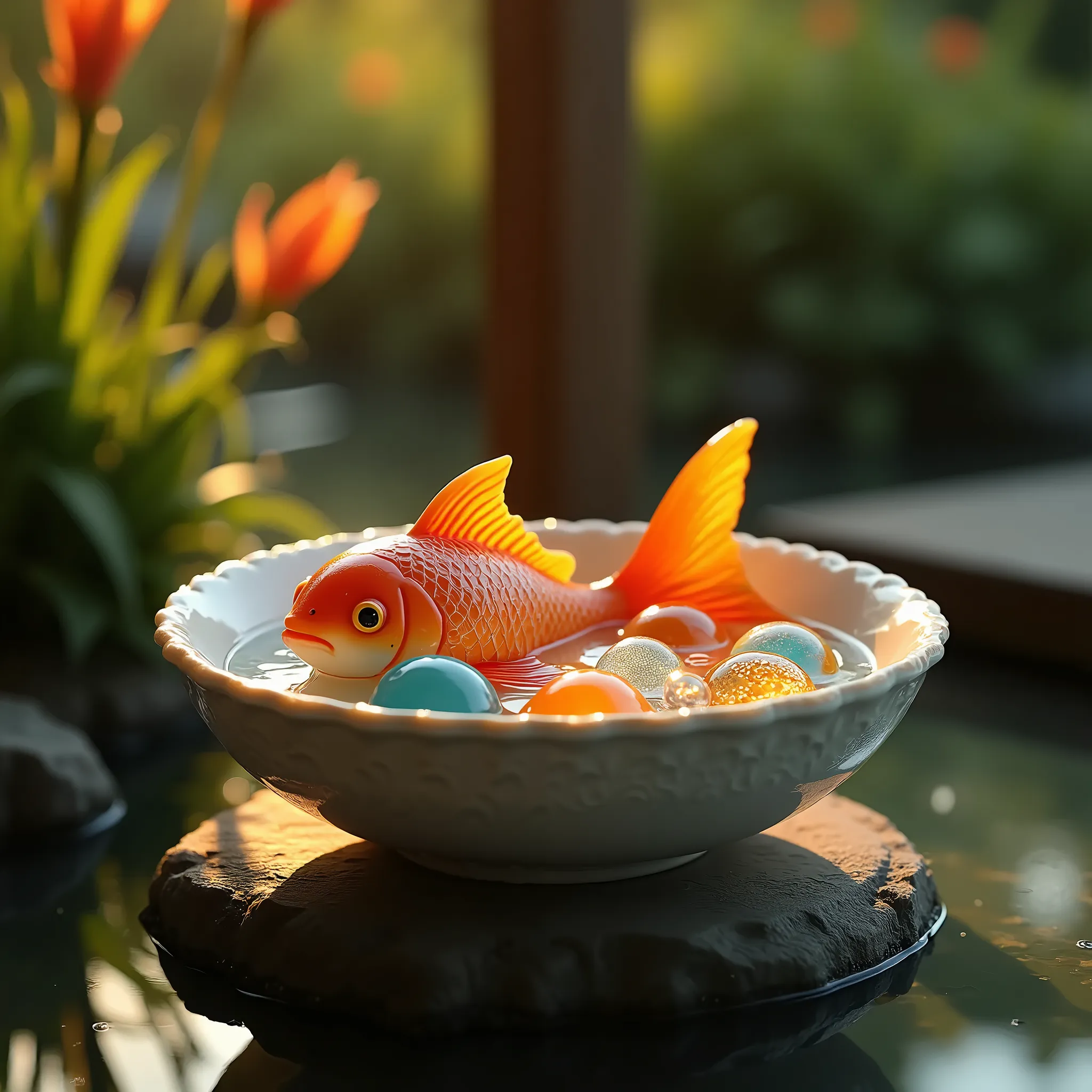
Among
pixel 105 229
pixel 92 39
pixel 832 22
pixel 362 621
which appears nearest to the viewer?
pixel 362 621

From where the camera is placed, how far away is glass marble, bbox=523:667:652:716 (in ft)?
1.91

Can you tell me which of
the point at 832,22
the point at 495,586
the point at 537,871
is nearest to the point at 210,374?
the point at 495,586

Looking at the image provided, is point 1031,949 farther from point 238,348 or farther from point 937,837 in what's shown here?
point 238,348

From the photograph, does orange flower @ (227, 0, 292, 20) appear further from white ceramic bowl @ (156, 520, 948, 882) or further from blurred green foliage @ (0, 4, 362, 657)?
white ceramic bowl @ (156, 520, 948, 882)

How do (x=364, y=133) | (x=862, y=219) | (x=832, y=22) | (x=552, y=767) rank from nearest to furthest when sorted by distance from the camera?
(x=552, y=767) < (x=862, y=219) < (x=832, y=22) < (x=364, y=133)

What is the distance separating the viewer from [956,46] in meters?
2.55

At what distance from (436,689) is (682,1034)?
0.57ft

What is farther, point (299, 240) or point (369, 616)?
point (299, 240)

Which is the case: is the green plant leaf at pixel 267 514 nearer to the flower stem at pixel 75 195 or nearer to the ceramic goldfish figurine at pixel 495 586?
the flower stem at pixel 75 195

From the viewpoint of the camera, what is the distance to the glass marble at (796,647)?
2.20 ft

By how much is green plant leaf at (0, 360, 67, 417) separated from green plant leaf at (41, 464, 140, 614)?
0.18 ft

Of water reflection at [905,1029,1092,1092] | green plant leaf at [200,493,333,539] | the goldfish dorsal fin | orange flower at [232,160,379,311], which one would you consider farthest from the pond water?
orange flower at [232,160,379,311]

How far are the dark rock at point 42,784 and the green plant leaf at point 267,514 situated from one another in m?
0.28

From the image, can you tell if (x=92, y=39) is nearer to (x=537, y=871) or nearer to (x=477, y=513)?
(x=477, y=513)
